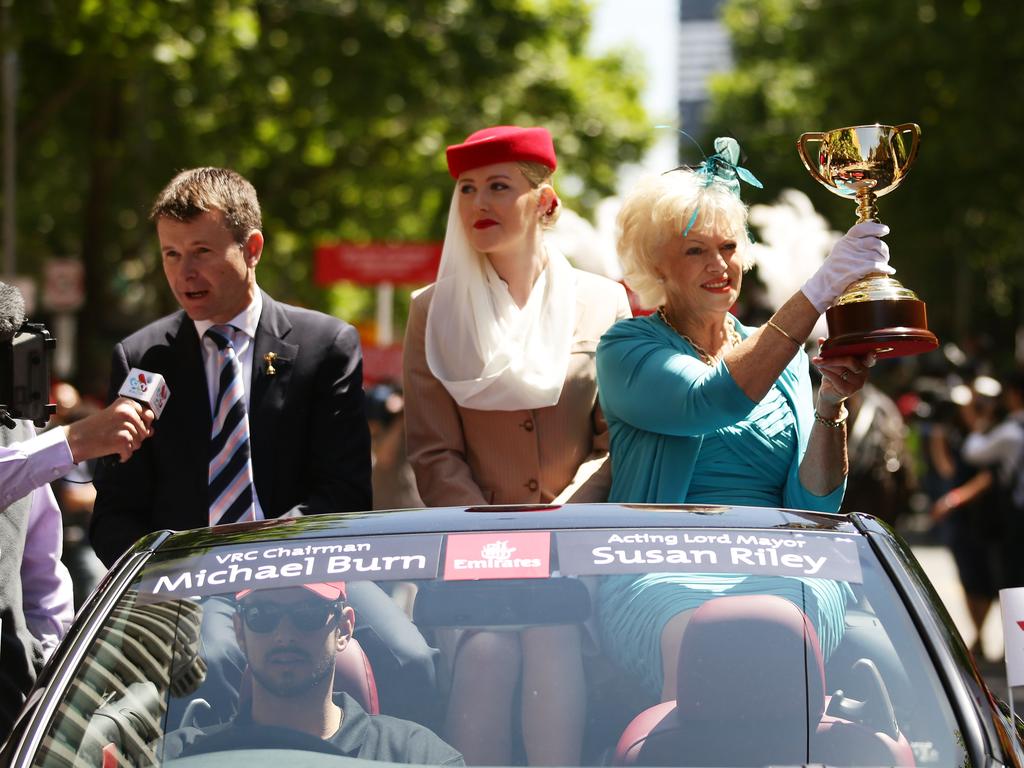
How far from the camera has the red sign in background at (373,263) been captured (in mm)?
22016

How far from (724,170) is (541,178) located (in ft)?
2.19

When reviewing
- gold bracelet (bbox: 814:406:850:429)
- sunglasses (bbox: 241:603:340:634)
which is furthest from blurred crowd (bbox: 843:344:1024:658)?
sunglasses (bbox: 241:603:340:634)

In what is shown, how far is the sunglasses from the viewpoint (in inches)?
129

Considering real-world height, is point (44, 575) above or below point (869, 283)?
below

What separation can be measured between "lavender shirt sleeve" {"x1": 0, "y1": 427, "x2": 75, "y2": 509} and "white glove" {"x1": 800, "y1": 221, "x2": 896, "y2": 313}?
5.89 feet

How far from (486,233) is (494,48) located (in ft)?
51.3

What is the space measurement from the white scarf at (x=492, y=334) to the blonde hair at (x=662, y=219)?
38 cm

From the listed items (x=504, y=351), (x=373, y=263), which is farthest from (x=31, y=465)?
(x=373, y=263)

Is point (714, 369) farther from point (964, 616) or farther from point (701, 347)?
point (964, 616)

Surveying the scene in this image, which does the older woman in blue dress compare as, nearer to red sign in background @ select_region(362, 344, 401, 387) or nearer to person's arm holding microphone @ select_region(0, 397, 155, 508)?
person's arm holding microphone @ select_region(0, 397, 155, 508)

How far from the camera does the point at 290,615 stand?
3303mm

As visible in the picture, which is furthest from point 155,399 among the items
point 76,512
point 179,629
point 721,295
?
point 76,512

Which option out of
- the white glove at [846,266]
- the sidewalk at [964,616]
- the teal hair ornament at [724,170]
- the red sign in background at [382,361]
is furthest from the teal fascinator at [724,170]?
the red sign in background at [382,361]

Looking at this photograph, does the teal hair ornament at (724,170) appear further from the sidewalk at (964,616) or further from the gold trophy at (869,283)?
the sidewalk at (964,616)
